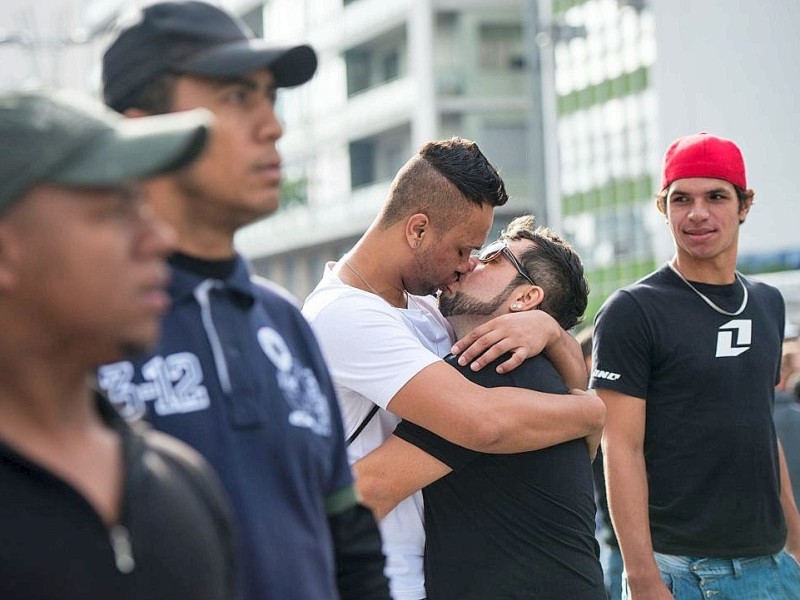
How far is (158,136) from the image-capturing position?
83.5 inches

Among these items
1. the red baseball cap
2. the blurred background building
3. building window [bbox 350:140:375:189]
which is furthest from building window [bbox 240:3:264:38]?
the red baseball cap

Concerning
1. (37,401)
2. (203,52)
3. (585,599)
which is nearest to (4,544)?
(37,401)

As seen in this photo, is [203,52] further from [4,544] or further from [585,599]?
[585,599]

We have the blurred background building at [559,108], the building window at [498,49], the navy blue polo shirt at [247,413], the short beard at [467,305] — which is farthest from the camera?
the building window at [498,49]

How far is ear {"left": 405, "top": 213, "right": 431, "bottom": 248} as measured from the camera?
4.60 meters

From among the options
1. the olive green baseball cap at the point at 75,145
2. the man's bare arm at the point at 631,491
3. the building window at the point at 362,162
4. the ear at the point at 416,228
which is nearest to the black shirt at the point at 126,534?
the olive green baseball cap at the point at 75,145

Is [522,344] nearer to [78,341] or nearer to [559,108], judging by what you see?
[78,341]

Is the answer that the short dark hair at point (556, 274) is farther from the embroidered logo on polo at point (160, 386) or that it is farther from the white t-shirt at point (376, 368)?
the embroidered logo on polo at point (160, 386)

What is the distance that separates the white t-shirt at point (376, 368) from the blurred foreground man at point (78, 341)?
2.07 m

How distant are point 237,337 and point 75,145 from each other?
78 cm

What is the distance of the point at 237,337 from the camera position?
280 centimetres

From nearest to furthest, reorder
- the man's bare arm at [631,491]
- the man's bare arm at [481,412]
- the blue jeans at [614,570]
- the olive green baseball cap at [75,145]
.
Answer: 1. the olive green baseball cap at [75,145]
2. the man's bare arm at [481,412]
3. the man's bare arm at [631,491]
4. the blue jeans at [614,570]

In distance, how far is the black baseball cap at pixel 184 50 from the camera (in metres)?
2.83

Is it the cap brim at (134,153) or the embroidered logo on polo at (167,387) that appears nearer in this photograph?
the cap brim at (134,153)
